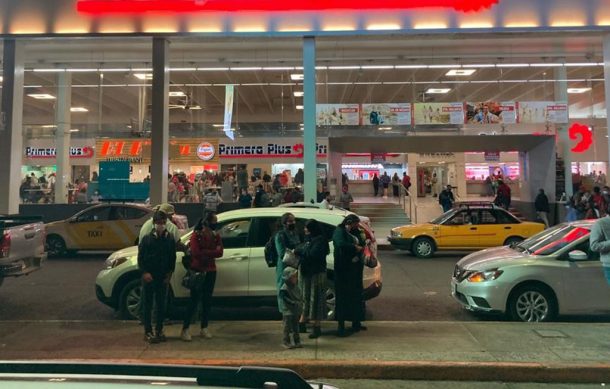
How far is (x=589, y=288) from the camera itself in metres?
6.48

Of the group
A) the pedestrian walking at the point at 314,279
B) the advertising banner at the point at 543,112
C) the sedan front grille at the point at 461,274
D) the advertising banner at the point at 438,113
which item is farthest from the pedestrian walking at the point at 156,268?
the advertising banner at the point at 543,112

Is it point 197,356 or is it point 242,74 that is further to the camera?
point 242,74

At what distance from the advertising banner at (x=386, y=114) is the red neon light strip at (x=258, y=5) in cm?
566

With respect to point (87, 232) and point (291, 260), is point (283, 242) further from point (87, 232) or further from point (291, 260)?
point (87, 232)

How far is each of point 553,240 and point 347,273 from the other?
11.9 ft

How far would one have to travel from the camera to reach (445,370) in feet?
16.0

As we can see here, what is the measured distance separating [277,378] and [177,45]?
16.3m

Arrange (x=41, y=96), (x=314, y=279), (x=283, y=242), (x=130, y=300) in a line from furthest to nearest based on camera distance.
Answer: (x=41, y=96)
(x=130, y=300)
(x=314, y=279)
(x=283, y=242)

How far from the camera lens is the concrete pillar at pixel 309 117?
1397 cm

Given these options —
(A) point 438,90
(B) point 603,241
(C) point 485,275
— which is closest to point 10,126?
(C) point 485,275

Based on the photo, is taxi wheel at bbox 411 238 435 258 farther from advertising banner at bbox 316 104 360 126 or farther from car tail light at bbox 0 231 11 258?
car tail light at bbox 0 231 11 258

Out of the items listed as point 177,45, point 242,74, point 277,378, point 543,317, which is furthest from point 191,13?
point 277,378

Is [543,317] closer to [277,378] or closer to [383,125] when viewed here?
[277,378]

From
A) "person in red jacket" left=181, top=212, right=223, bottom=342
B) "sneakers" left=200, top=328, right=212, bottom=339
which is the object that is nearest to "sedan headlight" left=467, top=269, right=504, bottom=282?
"person in red jacket" left=181, top=212, right=223, bottom=342
